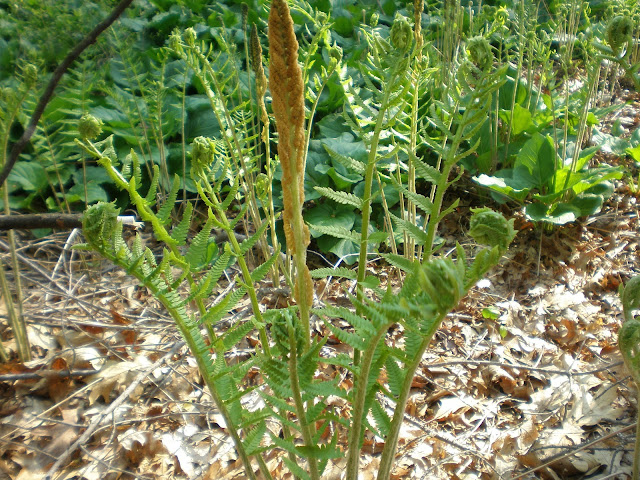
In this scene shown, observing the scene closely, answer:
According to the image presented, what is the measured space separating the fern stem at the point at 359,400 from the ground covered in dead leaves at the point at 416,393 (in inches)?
21.6

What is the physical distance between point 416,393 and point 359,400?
3.62 ft

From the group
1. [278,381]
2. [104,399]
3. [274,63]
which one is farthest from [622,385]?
[104,399]

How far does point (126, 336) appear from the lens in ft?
7.14

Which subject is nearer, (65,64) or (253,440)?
(253,440)

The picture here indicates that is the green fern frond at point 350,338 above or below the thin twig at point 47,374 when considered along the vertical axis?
above

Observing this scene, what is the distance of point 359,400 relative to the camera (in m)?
0.89

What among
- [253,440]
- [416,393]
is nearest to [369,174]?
[253,440]

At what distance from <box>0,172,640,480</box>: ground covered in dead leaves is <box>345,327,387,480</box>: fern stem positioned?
0.55 m

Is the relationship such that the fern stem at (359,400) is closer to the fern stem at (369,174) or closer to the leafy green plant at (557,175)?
the fern stem at (369,174)

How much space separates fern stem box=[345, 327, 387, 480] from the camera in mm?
780

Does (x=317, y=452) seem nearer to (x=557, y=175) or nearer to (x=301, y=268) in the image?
(x=301, y=268)

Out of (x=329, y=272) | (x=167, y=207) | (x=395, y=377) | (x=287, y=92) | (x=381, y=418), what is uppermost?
(x=287, y=92)

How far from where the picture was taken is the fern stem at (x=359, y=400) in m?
0.78

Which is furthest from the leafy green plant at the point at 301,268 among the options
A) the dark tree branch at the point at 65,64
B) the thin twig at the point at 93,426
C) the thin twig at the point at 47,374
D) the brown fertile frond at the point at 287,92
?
the thin twig at the point at 47,374
